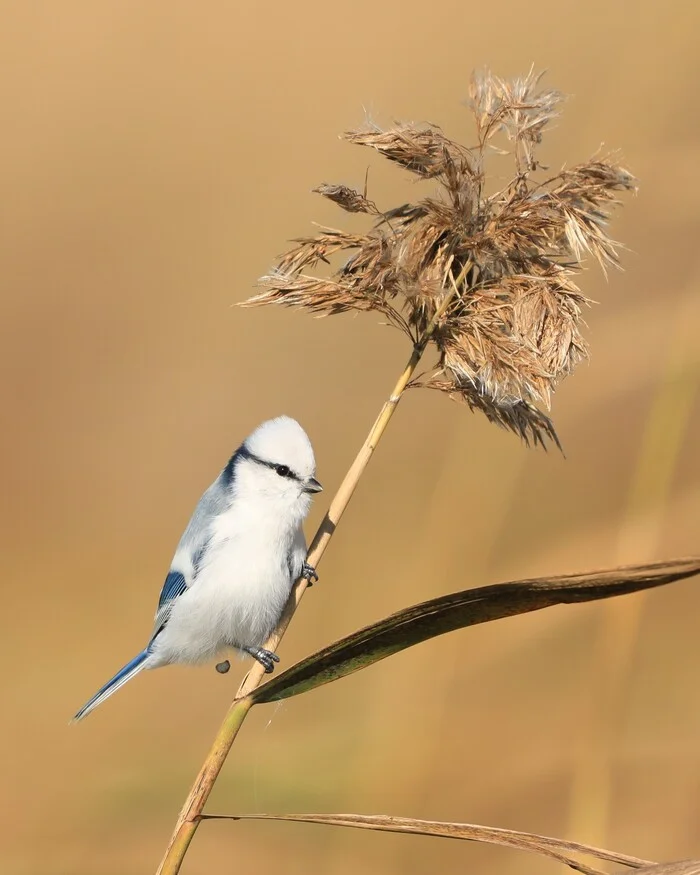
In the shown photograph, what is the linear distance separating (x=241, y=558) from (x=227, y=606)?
0.06m

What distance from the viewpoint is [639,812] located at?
1.31 metres

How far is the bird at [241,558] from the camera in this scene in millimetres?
1188

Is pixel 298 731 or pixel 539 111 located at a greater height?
pixel 539 111

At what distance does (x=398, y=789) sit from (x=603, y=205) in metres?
0.82

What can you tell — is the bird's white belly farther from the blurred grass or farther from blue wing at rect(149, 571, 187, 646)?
the blurred grass

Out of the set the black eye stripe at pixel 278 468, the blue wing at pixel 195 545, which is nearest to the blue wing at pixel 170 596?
the blue wing at pixel 195 545

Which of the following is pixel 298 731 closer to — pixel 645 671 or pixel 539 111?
pixel 645 671

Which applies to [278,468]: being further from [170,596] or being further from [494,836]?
[494,836]

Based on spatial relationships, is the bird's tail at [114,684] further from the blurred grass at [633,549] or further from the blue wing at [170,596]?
the blurred grass at [633,549]

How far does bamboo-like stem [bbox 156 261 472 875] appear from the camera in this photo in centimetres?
59

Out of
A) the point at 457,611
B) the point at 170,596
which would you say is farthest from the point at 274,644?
the point at 170,596

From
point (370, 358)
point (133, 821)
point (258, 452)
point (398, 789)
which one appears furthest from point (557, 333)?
point (370, 358)

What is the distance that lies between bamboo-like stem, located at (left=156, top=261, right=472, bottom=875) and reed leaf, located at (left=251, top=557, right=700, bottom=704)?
52 mm

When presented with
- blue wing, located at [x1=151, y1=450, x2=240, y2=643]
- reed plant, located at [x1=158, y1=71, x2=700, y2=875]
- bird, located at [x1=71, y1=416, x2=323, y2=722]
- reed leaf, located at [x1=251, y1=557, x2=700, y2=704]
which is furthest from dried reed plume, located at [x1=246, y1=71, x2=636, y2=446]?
blue wing, located at [x1=151, y1=450, x2=240, y2=643]
